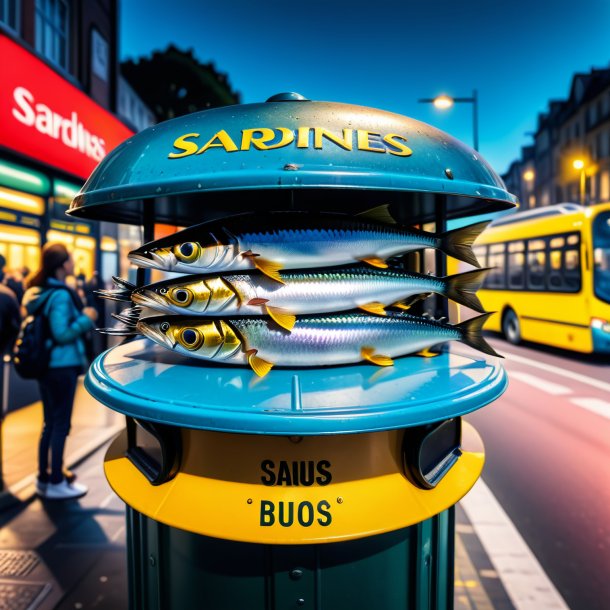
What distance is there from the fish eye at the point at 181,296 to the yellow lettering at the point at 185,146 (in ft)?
1.53

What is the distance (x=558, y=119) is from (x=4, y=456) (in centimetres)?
5302

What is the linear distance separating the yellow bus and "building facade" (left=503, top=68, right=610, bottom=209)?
1831 cm

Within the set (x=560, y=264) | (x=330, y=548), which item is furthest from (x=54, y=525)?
(x=560, y=264)

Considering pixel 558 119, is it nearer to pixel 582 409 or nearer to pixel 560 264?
pixel 560 264

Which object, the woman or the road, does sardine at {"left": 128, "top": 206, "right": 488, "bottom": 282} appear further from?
the woman

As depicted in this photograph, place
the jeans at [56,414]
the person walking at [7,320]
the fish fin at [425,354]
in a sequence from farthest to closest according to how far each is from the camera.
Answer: the jeans at [56,414] < the person walking at [7,320] < the fish fin at [425,354]

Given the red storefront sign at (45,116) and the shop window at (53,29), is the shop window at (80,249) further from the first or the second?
the shop window at (53,29)

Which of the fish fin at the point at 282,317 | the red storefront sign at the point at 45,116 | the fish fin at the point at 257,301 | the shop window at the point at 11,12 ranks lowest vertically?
the fish fin at the point at 282,317

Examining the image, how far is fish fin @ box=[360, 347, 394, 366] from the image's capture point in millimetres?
1980

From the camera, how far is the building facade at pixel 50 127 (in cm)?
648

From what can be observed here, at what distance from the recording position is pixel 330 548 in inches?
73.4

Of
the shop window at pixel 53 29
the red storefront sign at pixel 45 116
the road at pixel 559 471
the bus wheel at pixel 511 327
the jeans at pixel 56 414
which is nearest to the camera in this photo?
the road at pixel 559 471

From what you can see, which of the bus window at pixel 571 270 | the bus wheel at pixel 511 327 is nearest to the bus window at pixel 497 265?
the bus wheel at pixel 511 327

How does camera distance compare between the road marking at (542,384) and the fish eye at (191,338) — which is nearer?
the fish eye at (191,338)
